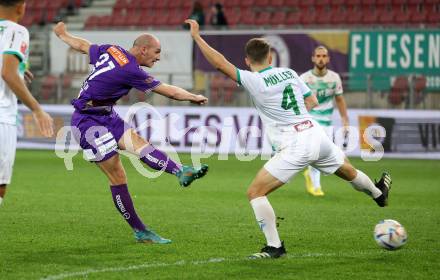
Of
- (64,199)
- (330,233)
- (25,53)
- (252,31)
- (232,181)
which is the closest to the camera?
(25,53)

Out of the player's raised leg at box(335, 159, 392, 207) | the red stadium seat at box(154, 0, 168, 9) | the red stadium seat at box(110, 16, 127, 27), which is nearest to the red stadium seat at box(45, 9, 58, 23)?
the red stadium seat at box(110, 16, 127, 27)

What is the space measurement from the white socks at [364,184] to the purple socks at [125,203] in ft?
7.82

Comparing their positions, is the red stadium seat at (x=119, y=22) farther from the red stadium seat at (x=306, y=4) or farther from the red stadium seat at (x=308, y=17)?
the red stadium seat at (x=308, y=17)

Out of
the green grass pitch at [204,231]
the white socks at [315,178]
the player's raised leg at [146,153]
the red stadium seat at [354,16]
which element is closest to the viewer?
the green grass pitch at [204,231]

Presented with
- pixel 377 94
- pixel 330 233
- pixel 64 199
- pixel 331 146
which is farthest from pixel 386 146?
pixel 331 146

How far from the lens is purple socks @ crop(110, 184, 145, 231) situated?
9.35 meters

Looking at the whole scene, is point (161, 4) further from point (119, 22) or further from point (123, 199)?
point (123, 199)

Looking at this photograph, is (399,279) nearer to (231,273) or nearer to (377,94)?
(231,273)

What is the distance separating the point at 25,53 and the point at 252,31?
17431 millimetres

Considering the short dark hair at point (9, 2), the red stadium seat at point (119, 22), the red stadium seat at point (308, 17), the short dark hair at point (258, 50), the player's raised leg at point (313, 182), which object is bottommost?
the player's raised leg at point (313, 182)

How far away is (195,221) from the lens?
Result: 11078 mm

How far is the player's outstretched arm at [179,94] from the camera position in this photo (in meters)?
8.56

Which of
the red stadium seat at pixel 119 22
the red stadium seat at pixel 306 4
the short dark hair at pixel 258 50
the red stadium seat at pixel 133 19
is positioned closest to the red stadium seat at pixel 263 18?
the red stadium seat at pixel 306 4

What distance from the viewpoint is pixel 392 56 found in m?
22.9
